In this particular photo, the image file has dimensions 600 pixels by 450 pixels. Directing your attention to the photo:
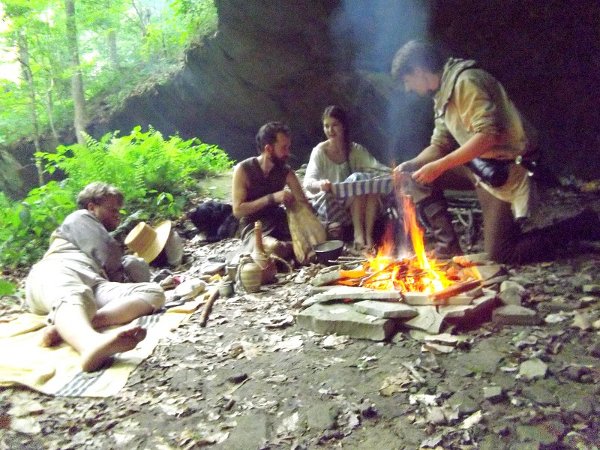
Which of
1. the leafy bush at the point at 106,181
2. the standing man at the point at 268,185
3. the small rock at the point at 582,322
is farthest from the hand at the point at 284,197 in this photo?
the small rock at the point at 582,322

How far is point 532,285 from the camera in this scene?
379 centimetres

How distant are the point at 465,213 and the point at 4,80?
517 inches

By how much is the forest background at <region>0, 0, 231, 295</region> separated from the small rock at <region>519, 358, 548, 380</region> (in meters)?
5.48

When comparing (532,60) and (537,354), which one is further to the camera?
(532,60)

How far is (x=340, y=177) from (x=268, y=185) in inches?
37.2

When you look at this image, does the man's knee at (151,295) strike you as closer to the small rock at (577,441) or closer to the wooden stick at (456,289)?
the wooden stick at (456,289)

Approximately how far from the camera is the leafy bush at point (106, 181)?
6742mm

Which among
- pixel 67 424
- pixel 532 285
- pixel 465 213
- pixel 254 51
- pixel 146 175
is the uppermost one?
pixel 254 51

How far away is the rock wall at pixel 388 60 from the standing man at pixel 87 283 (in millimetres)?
4888

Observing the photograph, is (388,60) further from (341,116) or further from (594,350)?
(594,350)

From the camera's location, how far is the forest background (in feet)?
23.8

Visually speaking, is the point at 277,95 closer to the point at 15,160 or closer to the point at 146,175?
the point at 146,175

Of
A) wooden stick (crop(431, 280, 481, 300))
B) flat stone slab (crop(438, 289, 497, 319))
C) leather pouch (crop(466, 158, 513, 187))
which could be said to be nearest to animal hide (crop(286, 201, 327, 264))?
leather pouch (crop(466, 158, 513, 187))

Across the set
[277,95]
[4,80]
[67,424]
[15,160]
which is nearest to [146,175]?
[277,95]
